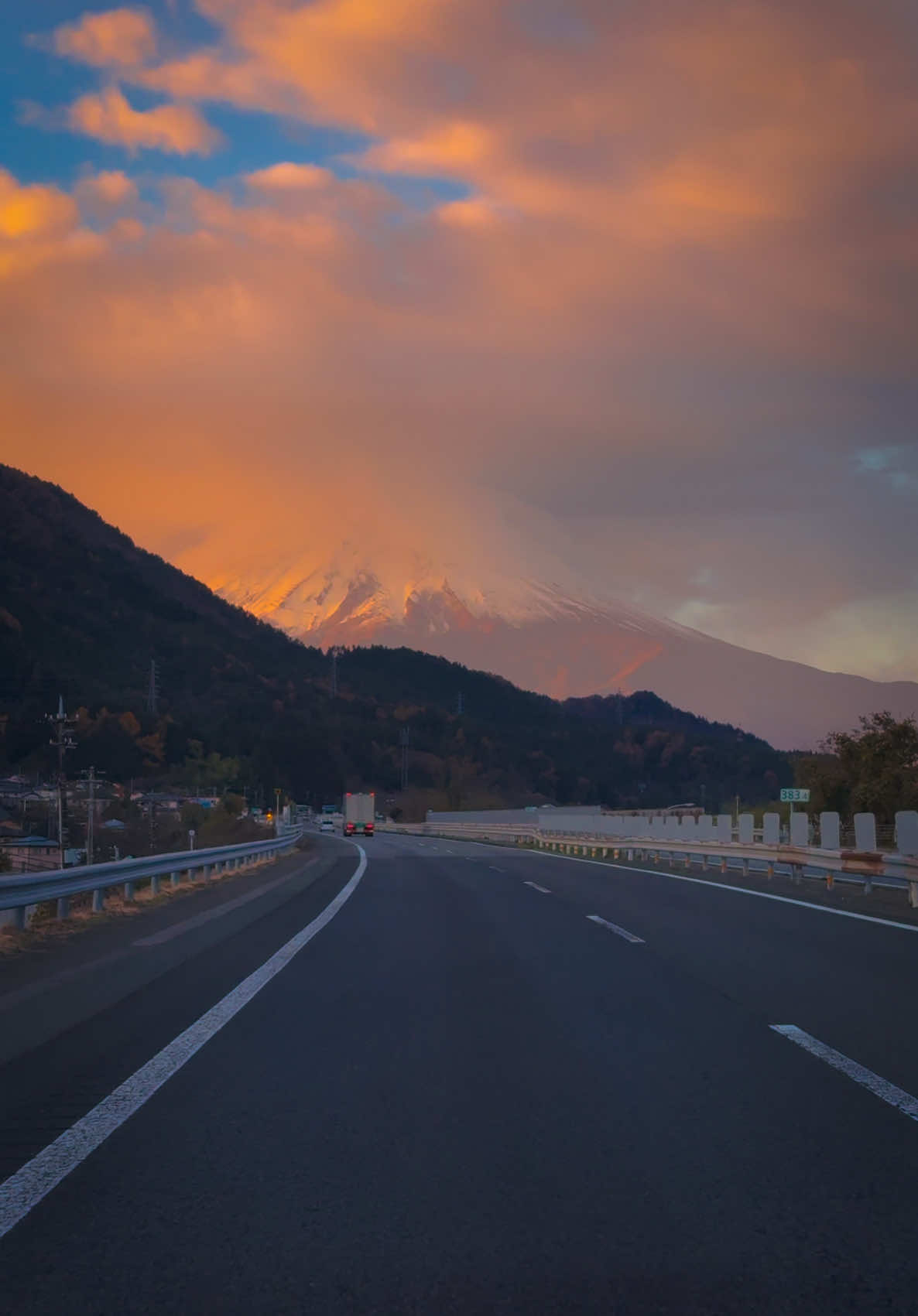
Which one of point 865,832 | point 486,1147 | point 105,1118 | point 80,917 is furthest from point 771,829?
point 105,1118

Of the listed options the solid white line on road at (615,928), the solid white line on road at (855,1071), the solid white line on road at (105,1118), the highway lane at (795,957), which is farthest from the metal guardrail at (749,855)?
the solid white line on road at (105,1118)

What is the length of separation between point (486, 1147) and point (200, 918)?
462 inches

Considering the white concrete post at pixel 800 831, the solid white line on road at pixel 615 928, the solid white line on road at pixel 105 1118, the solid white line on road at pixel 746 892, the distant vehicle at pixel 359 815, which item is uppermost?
the white concrete post at pixel 800 831

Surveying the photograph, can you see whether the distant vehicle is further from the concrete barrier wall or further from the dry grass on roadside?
the dry grass on roadside

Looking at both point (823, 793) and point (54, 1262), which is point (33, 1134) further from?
point (823, 793)

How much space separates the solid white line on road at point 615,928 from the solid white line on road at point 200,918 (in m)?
5.12

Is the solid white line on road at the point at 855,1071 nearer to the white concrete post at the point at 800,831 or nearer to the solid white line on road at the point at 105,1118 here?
the solid white line on road at the point at 105,1118

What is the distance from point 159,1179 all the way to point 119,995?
4.89 meters

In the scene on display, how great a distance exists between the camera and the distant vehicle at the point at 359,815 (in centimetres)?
9069

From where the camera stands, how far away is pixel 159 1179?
490 cm

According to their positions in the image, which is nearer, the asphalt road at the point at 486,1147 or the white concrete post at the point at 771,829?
the asphalt road at the point at 486,1147

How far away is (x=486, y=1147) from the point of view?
17.6 ft

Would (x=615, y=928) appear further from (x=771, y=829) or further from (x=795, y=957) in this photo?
(x=771, y=829)

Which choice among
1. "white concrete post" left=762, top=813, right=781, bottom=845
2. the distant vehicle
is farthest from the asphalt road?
the distant vehicle
